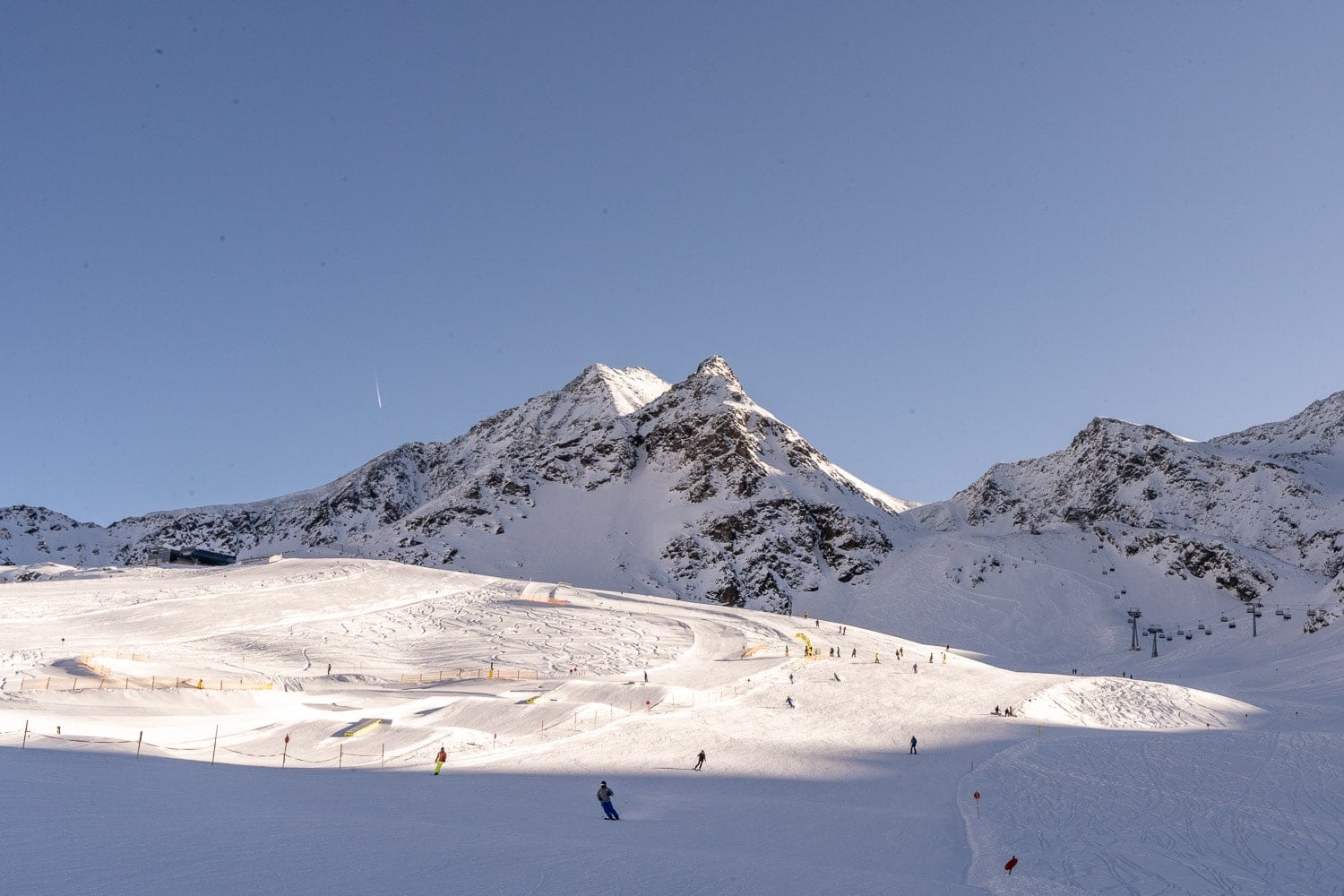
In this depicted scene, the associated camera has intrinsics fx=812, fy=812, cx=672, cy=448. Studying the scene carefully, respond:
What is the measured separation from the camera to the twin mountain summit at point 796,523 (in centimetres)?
9625

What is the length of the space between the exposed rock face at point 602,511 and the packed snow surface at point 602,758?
44.4 m

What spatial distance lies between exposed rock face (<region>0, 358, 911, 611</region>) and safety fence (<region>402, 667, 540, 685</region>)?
56458 millimetres

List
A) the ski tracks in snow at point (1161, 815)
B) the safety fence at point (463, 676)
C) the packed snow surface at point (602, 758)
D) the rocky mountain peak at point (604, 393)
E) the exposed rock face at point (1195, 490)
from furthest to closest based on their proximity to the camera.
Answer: the rocky mountain peak at point (604, 393) → the exposed rock face at point (1195, 490) → the safety fence at point (463, 676) → the ski tracks in snow at point (1161, 815) → the packed snow surface at point (602, 758)

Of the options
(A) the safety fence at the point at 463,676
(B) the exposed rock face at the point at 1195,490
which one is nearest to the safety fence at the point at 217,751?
(A) the safety fence at the point at 463,676

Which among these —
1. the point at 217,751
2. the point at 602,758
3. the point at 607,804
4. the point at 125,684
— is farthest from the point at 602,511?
the point at 607,804

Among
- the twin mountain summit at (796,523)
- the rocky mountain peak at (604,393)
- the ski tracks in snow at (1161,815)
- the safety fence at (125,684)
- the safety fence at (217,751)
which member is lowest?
the ski tracks in snow at (1161,815)

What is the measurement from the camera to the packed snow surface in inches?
570

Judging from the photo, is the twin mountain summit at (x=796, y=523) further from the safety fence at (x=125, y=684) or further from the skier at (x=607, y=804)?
the skier at (x=607, y=804)

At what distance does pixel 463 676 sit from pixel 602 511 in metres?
82.6

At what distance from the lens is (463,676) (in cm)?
4756

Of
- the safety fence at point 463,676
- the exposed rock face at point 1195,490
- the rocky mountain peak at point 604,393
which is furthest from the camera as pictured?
the rocky mountain peak at point 604,393

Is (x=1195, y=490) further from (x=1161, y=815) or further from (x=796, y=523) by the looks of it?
(x=1161, y=815)

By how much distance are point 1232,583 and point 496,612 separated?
81599 mm

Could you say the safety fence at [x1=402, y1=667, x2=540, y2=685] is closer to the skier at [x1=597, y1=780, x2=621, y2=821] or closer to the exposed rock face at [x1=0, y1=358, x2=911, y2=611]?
the skier at [x1=597, y1=780, x2=621, y2=821]
